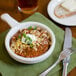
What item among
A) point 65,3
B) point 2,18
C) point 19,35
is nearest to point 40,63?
point 19,35

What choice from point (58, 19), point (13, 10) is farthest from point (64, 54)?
point (13, 10)

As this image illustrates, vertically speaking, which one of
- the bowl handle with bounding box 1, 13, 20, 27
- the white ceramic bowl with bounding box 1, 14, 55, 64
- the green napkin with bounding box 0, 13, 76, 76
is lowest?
the green napkin with bounding box 0, 13, 76, 76

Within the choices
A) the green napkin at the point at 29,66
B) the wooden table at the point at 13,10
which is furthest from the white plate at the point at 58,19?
the green napkin at the point at 29,66

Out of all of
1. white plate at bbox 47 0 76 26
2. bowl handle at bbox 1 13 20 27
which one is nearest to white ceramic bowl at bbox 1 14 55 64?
bowl handle at bbox 1 13 20 27

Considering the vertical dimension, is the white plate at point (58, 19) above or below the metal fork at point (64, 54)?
above

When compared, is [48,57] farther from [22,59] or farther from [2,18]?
[2,18]

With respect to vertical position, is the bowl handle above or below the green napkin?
above

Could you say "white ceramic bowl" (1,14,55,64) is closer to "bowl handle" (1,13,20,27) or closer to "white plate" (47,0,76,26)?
"bowl handle" (1,13,20,27)

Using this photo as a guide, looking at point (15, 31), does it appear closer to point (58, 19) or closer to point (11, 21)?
point (11, 21)

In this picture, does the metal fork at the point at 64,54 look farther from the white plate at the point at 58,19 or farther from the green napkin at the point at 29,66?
the white plate at the point at 58,19

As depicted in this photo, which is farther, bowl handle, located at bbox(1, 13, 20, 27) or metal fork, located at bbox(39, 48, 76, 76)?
bowl handle, located at bbox(1, 13, 20, 27)

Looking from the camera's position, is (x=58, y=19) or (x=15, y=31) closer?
(x=15, y=31)

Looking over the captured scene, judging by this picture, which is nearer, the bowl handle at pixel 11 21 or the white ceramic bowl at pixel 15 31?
the white ceramic bowl at pixel 15 31

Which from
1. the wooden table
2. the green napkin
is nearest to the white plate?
the wooden table
